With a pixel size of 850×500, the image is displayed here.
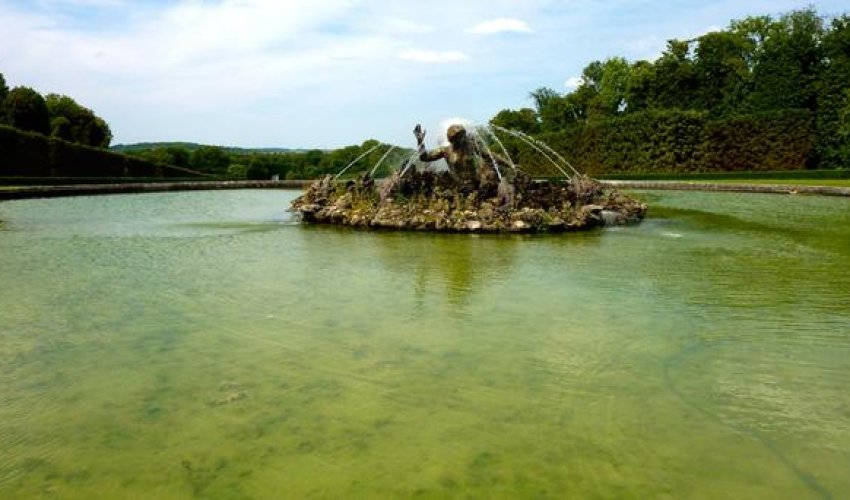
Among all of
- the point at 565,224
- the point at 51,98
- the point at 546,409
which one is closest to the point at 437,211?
the point at 565,224

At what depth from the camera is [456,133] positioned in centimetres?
1463

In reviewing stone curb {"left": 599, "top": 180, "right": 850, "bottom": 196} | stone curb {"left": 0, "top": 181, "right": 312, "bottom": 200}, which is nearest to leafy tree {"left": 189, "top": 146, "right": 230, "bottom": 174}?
stone curb {"left": 0, "top": 181, "right": 312, "bottom": 200}

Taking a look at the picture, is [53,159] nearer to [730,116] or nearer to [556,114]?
[730,116]

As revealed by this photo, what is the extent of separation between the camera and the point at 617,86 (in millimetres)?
57125

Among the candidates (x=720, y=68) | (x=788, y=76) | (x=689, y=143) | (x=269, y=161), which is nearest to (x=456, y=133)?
(x=689, y=143)

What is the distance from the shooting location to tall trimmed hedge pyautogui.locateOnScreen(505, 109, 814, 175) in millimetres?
31156

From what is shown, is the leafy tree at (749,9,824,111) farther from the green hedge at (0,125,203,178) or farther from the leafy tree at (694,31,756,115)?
the green hedge at (0,125,203,178)

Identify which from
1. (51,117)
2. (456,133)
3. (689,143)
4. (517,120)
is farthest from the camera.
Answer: (517,120)

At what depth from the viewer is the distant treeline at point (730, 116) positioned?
30.9 m

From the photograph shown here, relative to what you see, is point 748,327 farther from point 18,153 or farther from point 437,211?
point 18,153

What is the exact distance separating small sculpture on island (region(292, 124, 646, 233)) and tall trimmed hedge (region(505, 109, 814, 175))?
20.5 metres

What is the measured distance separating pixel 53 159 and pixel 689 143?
30.8 m

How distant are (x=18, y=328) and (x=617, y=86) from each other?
56.8 meters

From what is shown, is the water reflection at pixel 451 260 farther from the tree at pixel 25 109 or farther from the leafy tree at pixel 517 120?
the leafy tree at pixel 517 120
